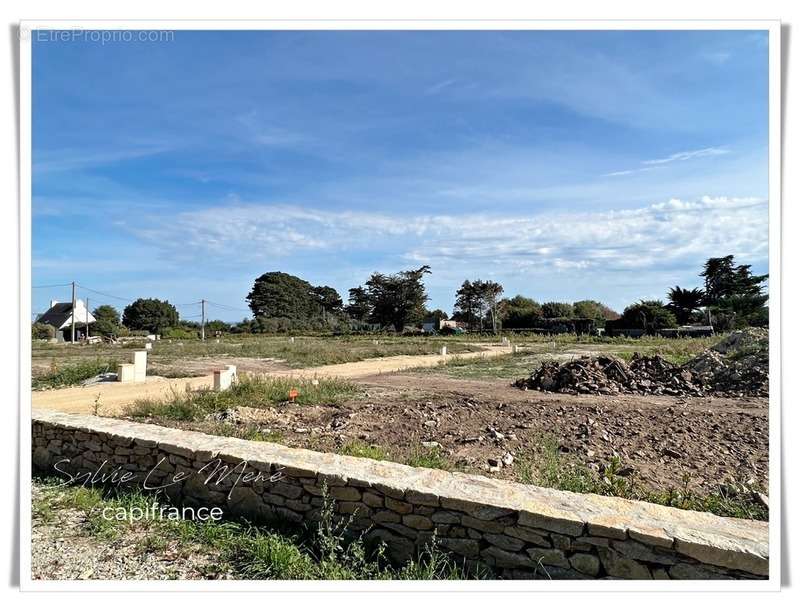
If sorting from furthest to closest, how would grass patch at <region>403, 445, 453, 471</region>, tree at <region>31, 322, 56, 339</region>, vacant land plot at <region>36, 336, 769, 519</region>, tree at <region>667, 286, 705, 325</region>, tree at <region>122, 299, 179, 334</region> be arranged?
tree at <region>122, 299, 179, 334</region> → tree at <region>667, 286, 705, 325</region> → grass patch at <region>403, 445, 453, 471</region> → vacant land plot at <region>36, 336, 769, 519</region> → tree at <region>31, 322, 56, 339</region>

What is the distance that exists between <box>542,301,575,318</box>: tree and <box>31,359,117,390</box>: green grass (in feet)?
46.6

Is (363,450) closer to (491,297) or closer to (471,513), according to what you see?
(471,513)

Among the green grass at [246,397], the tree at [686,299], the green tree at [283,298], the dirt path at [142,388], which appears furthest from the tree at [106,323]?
the tree at [686,299]

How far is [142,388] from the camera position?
30.8 ft

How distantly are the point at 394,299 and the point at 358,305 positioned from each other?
104cm

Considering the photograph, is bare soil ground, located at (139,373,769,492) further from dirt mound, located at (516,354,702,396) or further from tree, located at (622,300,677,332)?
tree, located at (622,300,677,332)

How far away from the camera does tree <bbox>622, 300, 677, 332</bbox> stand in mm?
8602

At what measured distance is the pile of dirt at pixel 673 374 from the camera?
8711mm

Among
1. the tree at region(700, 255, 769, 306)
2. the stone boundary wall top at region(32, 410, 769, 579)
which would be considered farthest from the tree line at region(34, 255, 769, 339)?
the stone boundary wall top at region(32, 410, 769, 579)

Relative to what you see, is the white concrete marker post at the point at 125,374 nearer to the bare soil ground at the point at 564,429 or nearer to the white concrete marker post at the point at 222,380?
the white concrete marker post at the point at 222,380

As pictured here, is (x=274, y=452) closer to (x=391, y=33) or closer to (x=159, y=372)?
(x=391, y=33)

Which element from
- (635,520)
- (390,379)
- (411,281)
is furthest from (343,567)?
(411,281)

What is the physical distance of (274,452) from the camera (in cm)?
364
